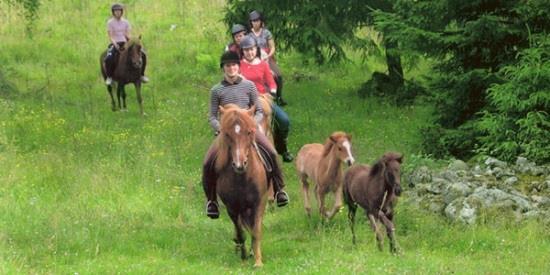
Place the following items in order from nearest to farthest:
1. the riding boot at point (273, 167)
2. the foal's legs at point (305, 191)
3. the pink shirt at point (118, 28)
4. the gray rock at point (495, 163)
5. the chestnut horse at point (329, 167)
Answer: the riding boot at point (273, 167), the chestnut horse at point (329, 167), the foal's legs at point (305, 191), the gray rock at point (495, 163), the pink shirt at point (118, 28)

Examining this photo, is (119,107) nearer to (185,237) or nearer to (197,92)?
(197,92)

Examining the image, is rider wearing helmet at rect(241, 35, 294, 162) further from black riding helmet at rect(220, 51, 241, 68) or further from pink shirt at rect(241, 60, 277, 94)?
black riding helmet at rect(220, 51, 241, 68)

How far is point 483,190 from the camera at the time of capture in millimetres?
13812

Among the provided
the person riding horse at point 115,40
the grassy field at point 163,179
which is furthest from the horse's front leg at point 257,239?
the person riding horse at point 115,40

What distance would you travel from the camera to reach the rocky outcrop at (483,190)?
13.4 meters

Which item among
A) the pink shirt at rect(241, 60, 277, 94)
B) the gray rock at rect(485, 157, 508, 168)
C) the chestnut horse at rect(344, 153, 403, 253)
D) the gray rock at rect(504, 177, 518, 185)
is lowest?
the gray rock at rect(504, 177, 518, 185)

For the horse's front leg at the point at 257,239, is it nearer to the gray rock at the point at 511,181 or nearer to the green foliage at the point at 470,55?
the gray rock at the point at 511,181

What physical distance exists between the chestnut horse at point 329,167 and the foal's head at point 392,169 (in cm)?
138

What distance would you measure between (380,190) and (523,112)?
4717 mm

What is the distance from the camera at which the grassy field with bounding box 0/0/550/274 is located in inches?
454

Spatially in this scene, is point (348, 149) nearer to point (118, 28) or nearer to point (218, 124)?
point (218, 124)

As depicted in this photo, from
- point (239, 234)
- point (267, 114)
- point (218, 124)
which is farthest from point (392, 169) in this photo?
point (267, 114)

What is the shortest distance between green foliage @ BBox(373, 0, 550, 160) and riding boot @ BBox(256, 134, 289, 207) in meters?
4.89

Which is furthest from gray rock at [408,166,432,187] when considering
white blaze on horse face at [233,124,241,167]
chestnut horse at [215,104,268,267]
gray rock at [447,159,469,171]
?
white blaze on horse face at [233,124,241,167]
